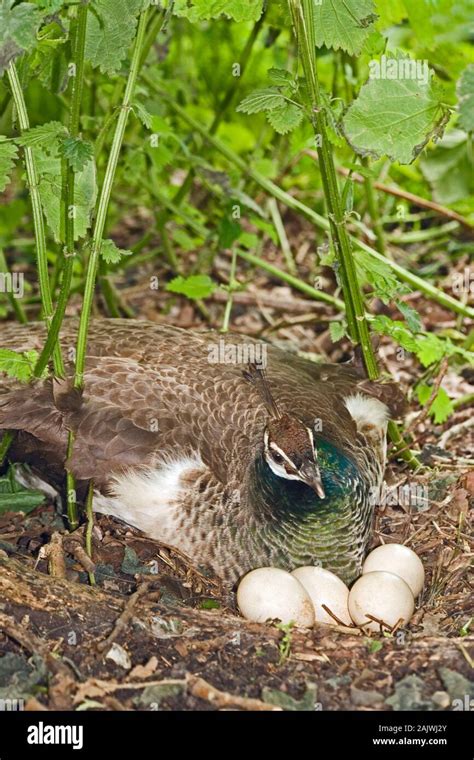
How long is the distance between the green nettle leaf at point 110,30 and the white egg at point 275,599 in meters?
1.65

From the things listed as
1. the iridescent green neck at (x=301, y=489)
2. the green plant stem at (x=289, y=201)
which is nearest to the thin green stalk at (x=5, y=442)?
the iridescent green neck at (x=301, y=489)

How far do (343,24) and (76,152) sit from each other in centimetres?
90

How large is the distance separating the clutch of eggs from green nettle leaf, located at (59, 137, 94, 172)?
1.40 meters

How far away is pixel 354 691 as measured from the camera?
2703 millimetres

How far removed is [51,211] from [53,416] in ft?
2.27

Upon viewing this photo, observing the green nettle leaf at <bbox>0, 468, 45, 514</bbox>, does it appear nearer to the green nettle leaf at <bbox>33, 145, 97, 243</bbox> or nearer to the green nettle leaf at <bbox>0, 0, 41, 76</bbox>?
the green nettle leaf at <bbox>33, 145, 97, 243</bbox>

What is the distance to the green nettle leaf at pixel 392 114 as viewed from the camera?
301 centimetres

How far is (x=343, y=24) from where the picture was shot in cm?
299

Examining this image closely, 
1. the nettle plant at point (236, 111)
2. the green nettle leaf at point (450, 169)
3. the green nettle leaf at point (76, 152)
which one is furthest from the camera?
the green nettle leaf at point (450, 169)

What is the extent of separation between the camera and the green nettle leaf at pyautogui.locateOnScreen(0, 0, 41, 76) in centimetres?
254

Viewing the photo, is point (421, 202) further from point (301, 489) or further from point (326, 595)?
point (326, 595)

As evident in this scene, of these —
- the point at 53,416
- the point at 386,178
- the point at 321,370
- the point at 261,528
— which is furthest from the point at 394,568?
the point at 386,178

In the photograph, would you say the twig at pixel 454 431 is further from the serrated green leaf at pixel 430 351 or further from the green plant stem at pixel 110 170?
the green plant stem at pixel 110 170

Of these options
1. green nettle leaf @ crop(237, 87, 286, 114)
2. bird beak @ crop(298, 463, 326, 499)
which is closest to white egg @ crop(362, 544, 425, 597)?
bird beak @ crop(298, 463, 326, 499)
